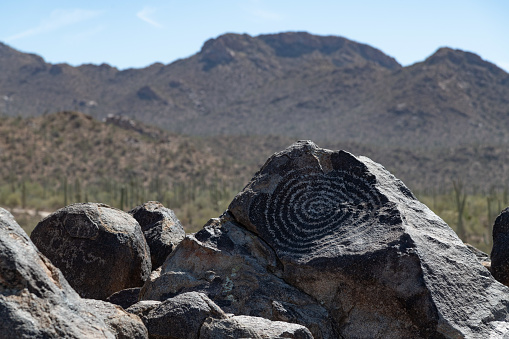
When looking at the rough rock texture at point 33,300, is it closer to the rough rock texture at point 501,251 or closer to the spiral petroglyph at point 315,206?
the spiral petroglyph at point 315,206

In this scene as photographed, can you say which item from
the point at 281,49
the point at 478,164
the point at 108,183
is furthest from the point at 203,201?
the point at 281,49

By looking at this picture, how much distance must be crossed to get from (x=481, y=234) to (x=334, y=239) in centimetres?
2336

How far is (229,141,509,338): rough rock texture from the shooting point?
5.89 m

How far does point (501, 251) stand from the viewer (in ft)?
24.6

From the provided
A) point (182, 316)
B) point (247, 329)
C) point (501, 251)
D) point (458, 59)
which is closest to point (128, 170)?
point (501, 251)

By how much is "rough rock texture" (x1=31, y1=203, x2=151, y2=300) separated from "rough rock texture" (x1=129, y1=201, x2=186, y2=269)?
91cm

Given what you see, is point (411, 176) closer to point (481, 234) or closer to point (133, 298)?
point (481, 234)

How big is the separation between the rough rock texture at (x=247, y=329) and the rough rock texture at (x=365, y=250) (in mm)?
1151

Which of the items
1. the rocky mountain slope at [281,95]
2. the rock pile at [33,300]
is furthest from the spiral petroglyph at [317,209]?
the rocky mountain slope at [281,95]

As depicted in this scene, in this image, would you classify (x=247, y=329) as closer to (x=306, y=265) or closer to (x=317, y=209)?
(x=306, y=265)

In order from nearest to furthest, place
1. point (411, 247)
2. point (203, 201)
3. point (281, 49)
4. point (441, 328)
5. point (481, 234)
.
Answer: point (441, 328)
point (411, 247)
point (481, 234)
point (203, 201)
point (281, 49)

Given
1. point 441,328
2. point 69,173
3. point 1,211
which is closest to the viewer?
point 1,211

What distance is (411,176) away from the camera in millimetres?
59219

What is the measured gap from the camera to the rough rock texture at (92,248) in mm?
7156
